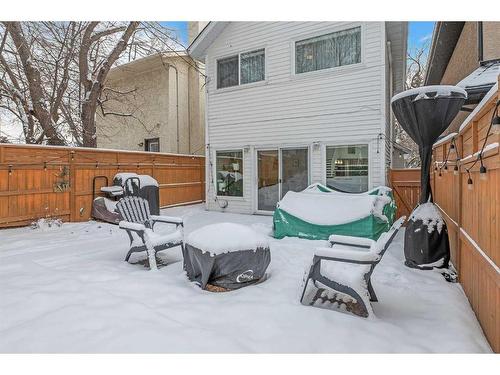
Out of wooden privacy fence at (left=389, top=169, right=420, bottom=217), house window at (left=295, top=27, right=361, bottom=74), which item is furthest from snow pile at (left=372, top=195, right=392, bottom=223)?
house window at (left=295, top=27, right=361, bottom=74)

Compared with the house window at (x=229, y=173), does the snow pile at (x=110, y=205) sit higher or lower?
lower

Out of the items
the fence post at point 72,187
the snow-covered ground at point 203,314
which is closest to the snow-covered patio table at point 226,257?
the snow-covered ground at point 203,314

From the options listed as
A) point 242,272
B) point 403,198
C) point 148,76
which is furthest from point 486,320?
point 148,76

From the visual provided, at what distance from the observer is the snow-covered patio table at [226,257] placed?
10.2ft

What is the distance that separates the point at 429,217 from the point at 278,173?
4602 mm

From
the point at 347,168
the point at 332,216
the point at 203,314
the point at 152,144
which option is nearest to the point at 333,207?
the point at 332,216

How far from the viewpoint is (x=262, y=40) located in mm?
8086

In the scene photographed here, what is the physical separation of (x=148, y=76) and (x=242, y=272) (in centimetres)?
1082

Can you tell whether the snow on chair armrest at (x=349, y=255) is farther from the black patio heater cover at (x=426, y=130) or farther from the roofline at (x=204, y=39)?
the roofline at (x=204, y=39)

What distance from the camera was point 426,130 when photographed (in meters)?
3.68

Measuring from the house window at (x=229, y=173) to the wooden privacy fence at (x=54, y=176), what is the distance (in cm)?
198

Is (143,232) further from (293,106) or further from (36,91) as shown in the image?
(36,91)

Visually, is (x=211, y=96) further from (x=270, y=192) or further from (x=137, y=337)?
(x=137, y=337)

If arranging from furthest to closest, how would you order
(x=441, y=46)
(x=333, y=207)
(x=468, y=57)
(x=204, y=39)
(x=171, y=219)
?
(x=204, y=39) → (x=441, y=46) → (x=468, y=57) → (x=333, y=207) → (x=171, y=219)
